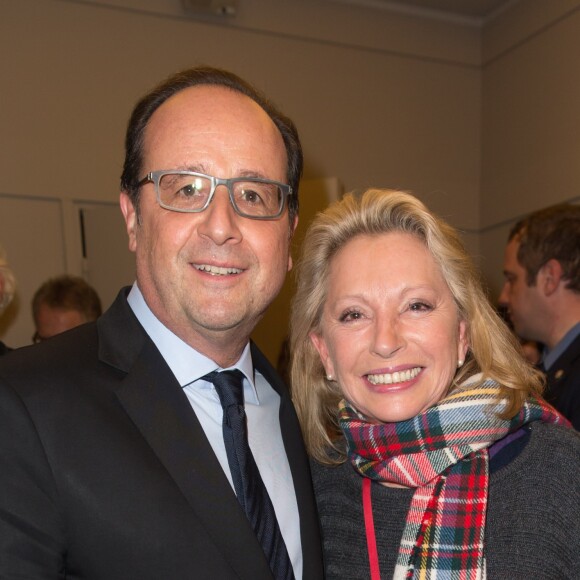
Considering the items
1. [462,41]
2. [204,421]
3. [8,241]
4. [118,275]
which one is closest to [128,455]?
[204,421]

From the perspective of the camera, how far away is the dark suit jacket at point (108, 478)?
49.1 inches

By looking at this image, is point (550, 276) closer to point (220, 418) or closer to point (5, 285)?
point (220, 418)

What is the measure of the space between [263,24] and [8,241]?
8.16ft

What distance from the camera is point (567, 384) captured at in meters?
2.83

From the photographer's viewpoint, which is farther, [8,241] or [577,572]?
[8,241]

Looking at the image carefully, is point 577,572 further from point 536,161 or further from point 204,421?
point 536,161

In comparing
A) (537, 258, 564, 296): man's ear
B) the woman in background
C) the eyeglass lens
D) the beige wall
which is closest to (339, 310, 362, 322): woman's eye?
the woman in background

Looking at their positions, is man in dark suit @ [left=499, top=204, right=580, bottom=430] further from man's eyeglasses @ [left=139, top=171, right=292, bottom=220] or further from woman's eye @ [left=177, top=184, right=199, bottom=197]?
woman's eye @ [left=177, top=184, right=199, bottom=197]

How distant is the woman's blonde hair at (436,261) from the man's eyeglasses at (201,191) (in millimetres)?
349

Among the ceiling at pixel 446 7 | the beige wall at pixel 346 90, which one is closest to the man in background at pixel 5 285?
the beige wall at pixel 346 90

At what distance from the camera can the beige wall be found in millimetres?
5129

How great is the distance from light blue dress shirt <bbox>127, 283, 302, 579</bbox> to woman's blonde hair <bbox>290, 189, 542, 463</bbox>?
0.30 m

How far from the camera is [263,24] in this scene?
571 cm

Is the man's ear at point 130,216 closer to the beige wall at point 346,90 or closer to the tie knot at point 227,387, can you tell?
the tie knot at point 227,387
